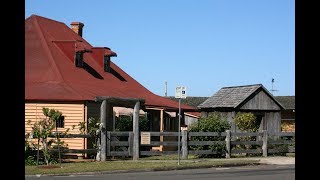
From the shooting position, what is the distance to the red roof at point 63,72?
2412cm

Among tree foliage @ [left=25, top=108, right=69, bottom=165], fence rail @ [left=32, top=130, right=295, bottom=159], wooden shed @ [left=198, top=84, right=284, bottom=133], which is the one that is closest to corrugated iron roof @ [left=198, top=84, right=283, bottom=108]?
wooden shed @ [left=198, top=84, right=284, bottom=133]

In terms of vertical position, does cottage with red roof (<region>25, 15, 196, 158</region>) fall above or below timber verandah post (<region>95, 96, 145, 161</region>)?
above

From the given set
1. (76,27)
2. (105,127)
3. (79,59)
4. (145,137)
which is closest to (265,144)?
(145,137)

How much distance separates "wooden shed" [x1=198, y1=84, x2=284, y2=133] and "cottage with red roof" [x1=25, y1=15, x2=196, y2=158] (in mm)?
3212

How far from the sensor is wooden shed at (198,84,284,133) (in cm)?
2998

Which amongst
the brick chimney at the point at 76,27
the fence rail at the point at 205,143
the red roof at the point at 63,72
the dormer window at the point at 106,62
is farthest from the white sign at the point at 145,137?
the brick chimney at the point at 76,27

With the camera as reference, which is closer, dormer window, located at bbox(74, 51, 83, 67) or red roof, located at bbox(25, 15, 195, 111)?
red roof, located at bbox(25, 15, 195, 111)

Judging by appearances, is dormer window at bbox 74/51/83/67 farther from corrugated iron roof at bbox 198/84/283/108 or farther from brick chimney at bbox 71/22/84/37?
corrugated iron roof at bbox 198/84/283/108

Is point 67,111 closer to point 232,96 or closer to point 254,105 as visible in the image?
point 232,96

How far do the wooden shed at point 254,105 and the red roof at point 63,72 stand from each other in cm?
329

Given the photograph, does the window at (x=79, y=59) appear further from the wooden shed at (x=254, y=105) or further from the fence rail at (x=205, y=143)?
the wooden shed at (x=254, y=105)
